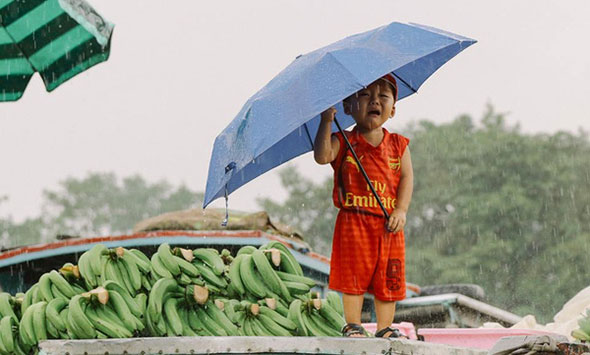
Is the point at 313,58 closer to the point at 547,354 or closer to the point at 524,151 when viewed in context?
the point at 547,354

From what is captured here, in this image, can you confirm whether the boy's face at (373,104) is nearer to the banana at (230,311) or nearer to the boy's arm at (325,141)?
the boy's arm at (325,141)

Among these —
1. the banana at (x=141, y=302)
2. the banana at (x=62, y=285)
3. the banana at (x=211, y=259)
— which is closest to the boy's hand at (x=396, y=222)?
the banana at (x=211, y=259)

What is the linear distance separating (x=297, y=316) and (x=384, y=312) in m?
0.90

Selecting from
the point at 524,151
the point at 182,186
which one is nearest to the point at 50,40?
the point at 524,151

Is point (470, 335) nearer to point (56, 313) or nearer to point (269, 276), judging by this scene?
point (269, 276)

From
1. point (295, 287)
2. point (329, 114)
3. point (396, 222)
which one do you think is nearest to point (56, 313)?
point (295, 287)

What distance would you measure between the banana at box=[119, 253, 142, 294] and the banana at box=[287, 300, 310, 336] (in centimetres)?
Answer: 67

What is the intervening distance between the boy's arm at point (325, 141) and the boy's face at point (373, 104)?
0.18 metres

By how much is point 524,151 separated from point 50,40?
102ft

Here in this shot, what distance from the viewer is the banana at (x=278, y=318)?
3.87m

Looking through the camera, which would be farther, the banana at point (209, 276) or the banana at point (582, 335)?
the banana at point (582, 335)

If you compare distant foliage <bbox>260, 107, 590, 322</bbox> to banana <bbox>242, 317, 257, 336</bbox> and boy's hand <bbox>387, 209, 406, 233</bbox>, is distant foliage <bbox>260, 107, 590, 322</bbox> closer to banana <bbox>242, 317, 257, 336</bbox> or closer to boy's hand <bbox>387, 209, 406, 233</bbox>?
boy's hand <bbox>387, 209, 406, 233</bbox>

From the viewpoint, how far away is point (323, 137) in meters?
4.58

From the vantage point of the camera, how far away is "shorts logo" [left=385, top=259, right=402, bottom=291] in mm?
4648
